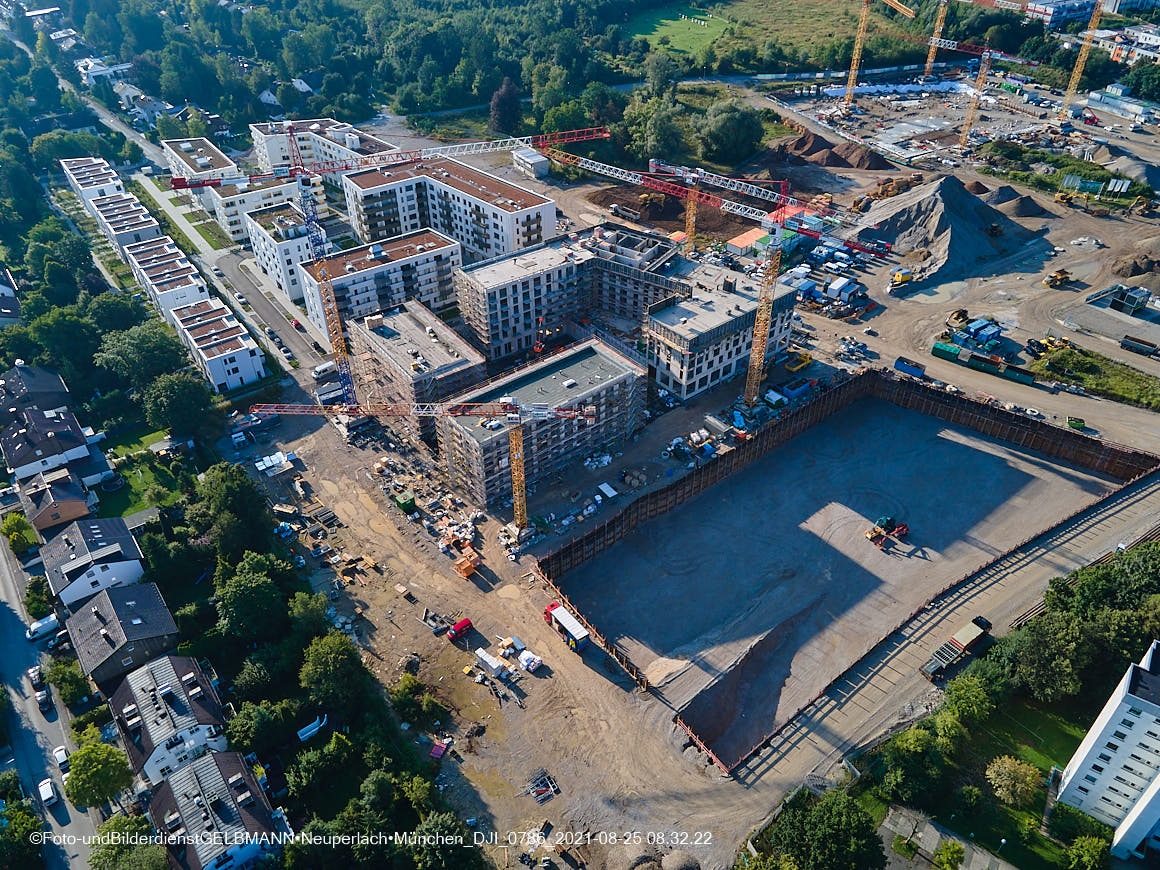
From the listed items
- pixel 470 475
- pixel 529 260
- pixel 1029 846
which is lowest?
pixel 1029 846

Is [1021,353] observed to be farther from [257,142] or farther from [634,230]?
[257,142]

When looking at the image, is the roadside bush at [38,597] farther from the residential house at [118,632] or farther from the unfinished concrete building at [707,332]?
the unfinished concrete building at [707,332]

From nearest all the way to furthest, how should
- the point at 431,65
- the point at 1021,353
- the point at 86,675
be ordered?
the point at 86,675, the point at 1021,353, the point at 431,65

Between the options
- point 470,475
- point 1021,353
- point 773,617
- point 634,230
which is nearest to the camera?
point 773,617

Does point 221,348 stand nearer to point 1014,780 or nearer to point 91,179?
point 91,179

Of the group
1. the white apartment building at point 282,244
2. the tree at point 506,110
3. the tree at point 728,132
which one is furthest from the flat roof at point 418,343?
the tree at point 506,110

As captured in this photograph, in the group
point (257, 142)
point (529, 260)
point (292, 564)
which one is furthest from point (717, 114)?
point (292, 564)
